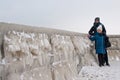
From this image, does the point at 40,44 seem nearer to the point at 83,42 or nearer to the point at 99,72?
the point at 99,72

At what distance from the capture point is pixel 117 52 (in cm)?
974

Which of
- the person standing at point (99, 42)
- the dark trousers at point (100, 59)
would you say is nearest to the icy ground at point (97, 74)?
the dark trousers at point (100, 59)

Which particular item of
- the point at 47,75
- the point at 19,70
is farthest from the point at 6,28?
the point at 47,75

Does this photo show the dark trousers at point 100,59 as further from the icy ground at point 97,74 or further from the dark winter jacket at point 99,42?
the icy ground at point 97,74

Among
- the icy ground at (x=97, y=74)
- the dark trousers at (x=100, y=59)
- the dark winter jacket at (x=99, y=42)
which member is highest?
the dark winter jacket at (x=99, y=42)

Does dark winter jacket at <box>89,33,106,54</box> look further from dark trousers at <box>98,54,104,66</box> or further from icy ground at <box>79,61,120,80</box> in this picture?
icy ground at <box>79,61,120,80</box>

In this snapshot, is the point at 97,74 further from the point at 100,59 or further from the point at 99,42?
the point at 99,42

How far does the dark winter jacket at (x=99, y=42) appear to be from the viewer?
790cm

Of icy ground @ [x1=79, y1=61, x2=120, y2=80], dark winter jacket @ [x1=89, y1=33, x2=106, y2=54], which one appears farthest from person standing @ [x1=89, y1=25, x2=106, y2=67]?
icy ground @ [x1=79, y1=61, x2=120, y2=80]

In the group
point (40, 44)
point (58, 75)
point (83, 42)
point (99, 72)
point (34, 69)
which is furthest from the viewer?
point (83, 42)

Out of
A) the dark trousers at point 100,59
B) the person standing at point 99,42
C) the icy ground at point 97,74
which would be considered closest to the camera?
the icy ground at point 97,74

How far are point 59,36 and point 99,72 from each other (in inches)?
57.7

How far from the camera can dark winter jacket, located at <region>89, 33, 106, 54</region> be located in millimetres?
7898

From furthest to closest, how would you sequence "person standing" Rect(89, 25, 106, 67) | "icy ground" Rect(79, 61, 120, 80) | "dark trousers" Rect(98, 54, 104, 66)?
"person standing" Rect(89, 25, 106, 67), "dark trousers" Rect(98, 54, 104, 66), "icy ground" Rect(79, 61, 120, 80)
